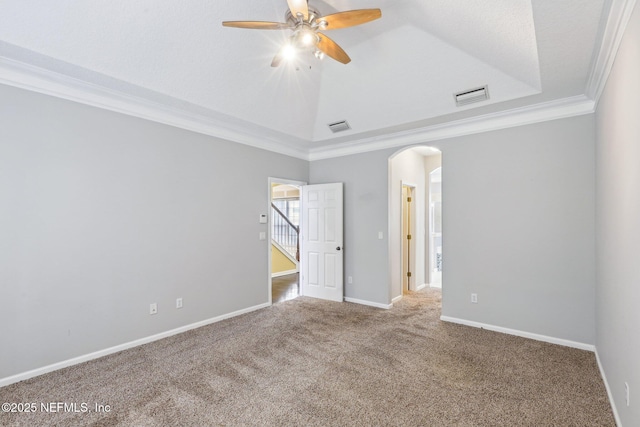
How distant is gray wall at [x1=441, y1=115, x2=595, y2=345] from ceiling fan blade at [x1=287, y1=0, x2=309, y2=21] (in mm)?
2839

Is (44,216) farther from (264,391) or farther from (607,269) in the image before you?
(607,269)

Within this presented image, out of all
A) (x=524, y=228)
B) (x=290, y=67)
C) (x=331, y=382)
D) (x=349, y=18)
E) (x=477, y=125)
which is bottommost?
(x=331, y=382)

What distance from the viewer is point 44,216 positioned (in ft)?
9.20

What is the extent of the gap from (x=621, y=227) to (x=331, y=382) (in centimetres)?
244

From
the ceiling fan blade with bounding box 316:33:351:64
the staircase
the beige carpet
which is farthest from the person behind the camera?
the staircase

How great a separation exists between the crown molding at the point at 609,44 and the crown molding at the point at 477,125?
9.8 inches

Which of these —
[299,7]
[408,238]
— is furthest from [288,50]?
[408,238]

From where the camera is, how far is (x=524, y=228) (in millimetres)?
3639

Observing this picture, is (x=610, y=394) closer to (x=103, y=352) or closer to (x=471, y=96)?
(x=471, y=96)

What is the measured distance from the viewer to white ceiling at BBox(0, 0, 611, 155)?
2352 millimetres

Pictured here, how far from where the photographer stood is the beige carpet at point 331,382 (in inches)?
85.7

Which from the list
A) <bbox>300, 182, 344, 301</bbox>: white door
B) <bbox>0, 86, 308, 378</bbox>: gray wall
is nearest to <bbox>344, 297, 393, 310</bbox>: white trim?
<bbox>300, 182, 344, 301</bbox>: white door

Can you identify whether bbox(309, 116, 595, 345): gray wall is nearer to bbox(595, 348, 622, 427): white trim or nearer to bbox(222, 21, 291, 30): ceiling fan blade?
bbox(595, 348, 622, 427): white trim

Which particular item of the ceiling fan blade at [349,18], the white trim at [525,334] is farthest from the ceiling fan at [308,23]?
the white trim at [525,334]
